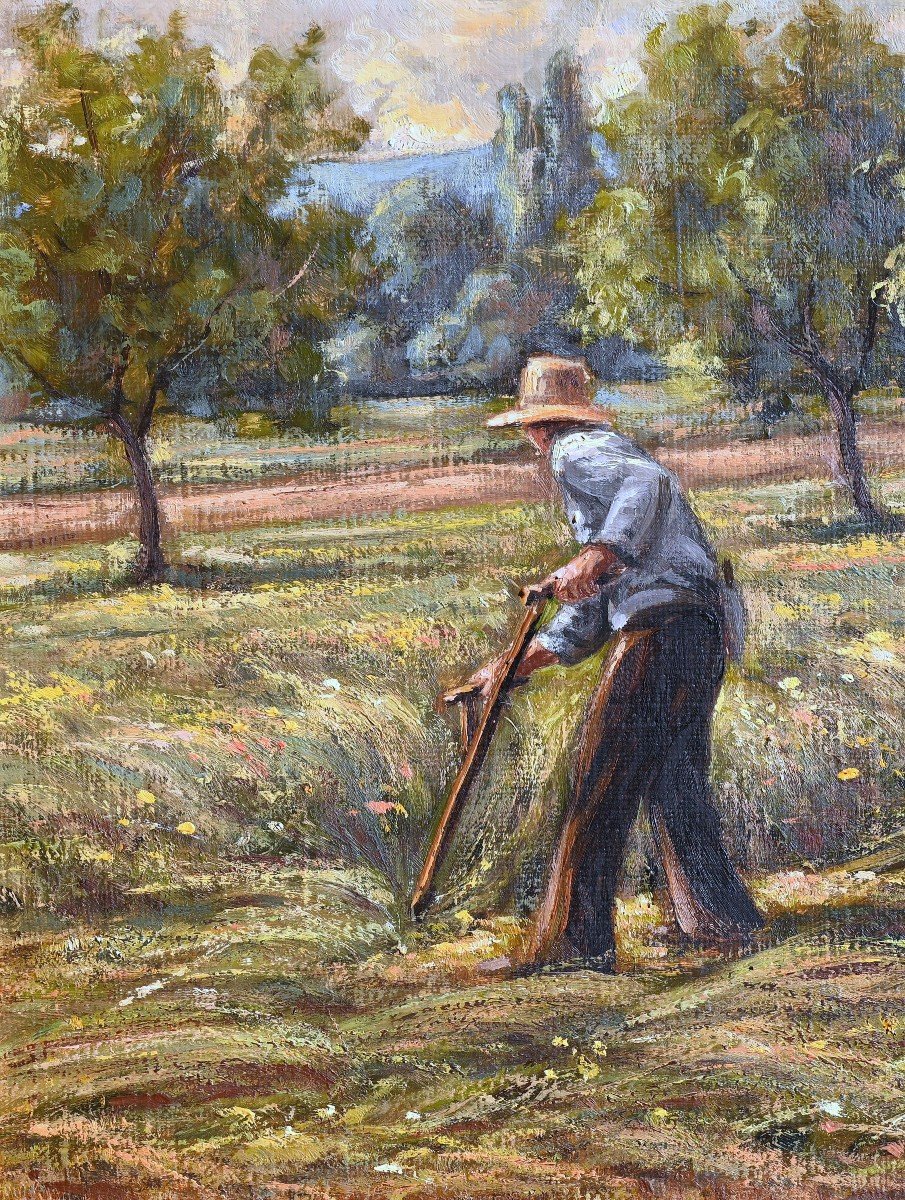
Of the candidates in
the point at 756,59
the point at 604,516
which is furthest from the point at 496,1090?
the point at 756,59

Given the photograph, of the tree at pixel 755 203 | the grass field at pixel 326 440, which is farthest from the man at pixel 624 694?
the tree at pixel 755 203

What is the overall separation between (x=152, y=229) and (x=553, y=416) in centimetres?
130

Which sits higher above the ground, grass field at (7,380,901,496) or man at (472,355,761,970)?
grass field at (7,380,901,496)

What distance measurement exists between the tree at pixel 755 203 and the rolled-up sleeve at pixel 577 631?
816 mm

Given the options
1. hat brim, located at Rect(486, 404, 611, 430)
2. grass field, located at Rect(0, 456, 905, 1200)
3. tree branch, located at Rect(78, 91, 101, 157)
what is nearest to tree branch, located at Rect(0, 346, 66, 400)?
grass field, located at Rect(0, 456, 905, 1200)

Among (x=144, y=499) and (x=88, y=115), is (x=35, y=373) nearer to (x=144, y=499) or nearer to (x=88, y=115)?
(x=144, y=499)

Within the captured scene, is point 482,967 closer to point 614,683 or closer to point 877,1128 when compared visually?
point 614,683

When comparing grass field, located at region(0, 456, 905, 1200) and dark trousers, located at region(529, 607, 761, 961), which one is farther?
dark trousers, located at region(529, 607, 761, 961)

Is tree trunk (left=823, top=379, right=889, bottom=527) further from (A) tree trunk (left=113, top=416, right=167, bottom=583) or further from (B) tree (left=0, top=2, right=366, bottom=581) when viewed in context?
(A) tree trunk (left=113, top=416, right=167, bottom=583)

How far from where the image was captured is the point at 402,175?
127 inches

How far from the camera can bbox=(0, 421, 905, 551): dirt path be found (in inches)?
127

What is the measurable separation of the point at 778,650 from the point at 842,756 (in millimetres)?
386

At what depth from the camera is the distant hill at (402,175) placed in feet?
10.5

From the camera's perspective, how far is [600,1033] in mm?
3113
